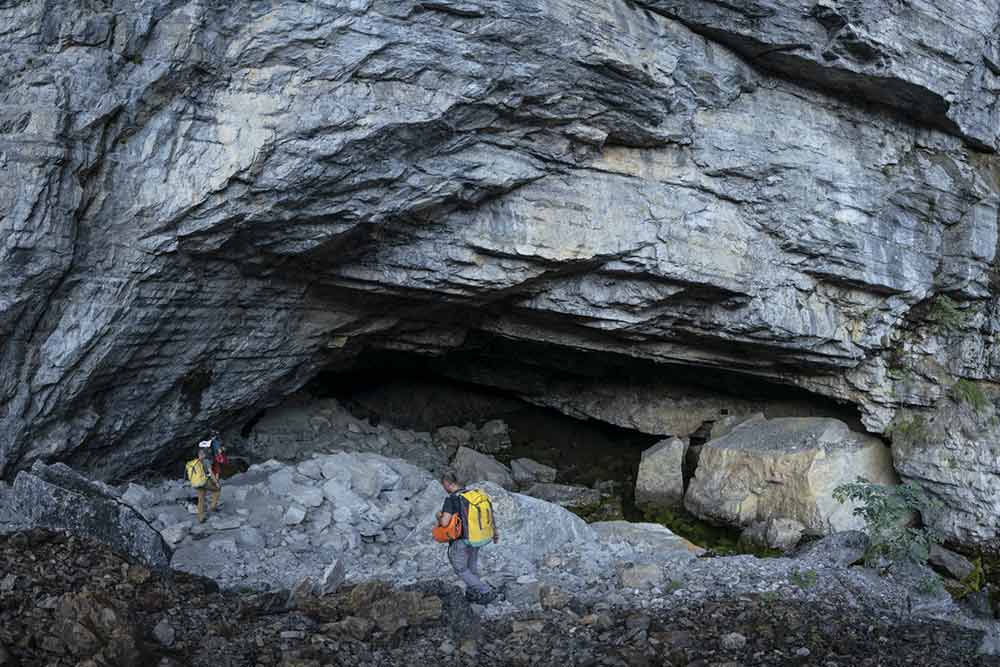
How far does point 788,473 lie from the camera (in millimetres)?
13547

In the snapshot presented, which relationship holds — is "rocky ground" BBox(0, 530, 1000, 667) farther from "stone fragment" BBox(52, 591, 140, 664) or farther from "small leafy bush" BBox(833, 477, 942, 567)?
"small leafy bush" BBox(833, 477, 942, 567)

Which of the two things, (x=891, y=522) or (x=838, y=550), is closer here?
(x=838, y=550)

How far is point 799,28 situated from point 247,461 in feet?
39.3

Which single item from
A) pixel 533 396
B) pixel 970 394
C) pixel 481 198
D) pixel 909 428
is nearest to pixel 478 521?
pixel 481 198

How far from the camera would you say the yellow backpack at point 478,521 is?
7945mm

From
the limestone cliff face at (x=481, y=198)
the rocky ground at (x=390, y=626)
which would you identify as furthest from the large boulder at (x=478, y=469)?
the rocky ground at (x=390, y=626)

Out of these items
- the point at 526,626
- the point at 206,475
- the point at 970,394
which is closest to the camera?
the point at 526,626

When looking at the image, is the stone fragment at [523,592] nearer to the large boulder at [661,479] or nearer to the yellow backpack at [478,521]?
the yellow backpack at [478,521]

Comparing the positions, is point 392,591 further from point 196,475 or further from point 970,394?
point 970,394

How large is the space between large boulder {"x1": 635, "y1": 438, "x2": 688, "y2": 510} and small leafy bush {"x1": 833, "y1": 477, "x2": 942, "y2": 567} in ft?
11.1

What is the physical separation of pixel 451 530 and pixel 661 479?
853 cm

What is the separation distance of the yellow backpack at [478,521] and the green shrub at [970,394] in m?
9.55

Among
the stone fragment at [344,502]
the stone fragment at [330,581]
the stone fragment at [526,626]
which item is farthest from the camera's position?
the stone fragment at [344,502]

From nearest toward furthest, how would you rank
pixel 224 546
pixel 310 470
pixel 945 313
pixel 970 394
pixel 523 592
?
pixel 523 592 < pixel 224 546 < pixel 310 470 < pixel 970 394 < pixel 945 313
